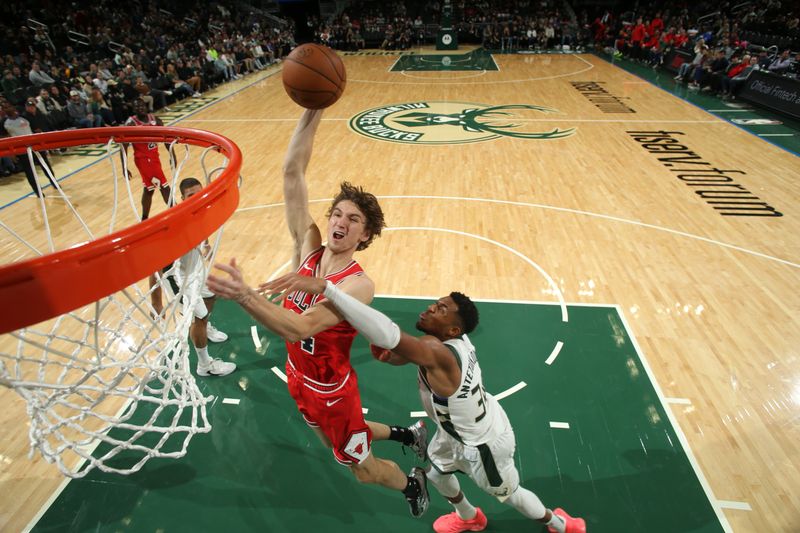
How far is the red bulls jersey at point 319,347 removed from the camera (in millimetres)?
2543

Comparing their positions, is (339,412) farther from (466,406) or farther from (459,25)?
(459,25)

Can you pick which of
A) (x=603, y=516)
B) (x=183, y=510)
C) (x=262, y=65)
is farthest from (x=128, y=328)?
(x=262, y=65)

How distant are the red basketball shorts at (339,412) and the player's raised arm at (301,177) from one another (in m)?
0.75

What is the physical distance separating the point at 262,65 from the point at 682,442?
21128mm

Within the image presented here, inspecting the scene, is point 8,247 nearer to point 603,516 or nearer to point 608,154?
point 603,516

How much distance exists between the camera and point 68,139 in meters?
2.77

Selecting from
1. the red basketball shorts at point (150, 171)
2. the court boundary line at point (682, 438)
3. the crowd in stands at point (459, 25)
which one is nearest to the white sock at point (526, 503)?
the court boundary line at point (682, 438)

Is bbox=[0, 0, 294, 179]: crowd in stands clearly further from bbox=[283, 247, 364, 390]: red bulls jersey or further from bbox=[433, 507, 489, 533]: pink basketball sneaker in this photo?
bbox=[433, 507, 489, 533]: pink basketball sneaker

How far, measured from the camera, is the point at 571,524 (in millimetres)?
2875

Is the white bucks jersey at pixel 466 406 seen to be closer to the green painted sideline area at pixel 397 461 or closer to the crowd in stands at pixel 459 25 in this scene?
the green painted sideline area at pixel 397 461

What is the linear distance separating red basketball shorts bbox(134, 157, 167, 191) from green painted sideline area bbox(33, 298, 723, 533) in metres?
2.78

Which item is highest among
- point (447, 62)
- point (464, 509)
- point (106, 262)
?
point (106, 262)

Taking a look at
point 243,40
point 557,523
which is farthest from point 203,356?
point 243,40

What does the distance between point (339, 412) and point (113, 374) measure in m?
2.51
